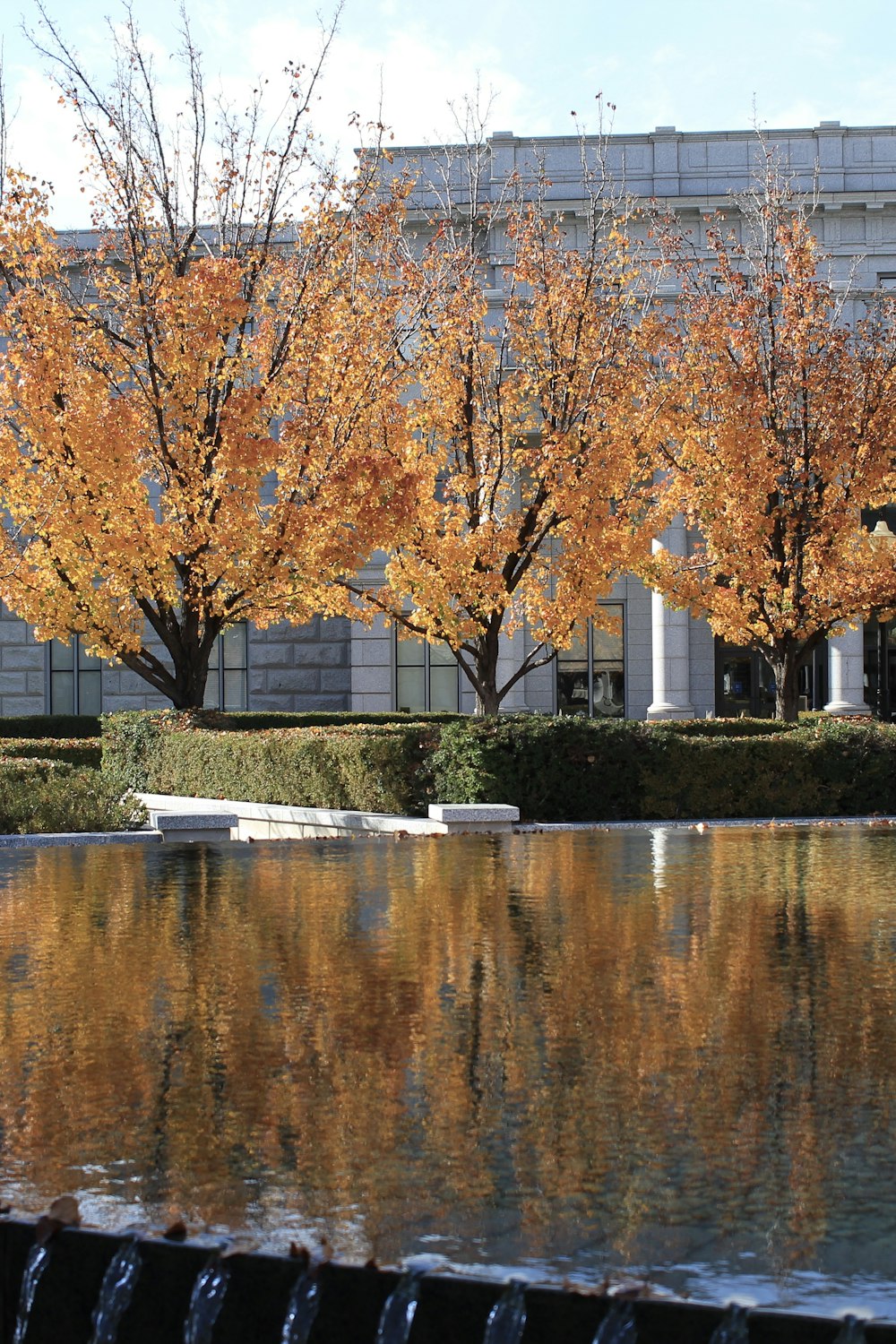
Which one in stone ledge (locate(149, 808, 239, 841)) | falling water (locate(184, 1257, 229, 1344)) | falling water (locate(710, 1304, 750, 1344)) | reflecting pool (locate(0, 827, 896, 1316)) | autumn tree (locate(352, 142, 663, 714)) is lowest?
falling water (locate(184, 1257, 229, 1344))

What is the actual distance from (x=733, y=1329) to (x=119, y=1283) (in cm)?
177

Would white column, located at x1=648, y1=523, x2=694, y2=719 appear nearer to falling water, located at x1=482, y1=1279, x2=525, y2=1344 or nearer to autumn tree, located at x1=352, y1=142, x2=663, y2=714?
autumn tree, located at x1=352, y1=142, x2=663, y2=714

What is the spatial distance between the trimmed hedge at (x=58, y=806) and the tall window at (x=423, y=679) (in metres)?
19.6

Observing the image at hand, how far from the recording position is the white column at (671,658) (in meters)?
36.2

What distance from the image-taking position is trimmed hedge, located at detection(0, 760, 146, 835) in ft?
54.8

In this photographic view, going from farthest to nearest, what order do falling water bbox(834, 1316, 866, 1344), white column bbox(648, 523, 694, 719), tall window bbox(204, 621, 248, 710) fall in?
tall window bbox(204, 621, 248, 710)
white column bbox(648, 523, 694, 719)
falling water bbox(834, 1316, 866, 1344)

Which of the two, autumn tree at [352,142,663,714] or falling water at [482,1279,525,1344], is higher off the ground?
autumn tree at [352,142,663,714]

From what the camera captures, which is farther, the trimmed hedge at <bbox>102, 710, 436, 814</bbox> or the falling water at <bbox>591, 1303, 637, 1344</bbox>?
the trimmed hedge at <bbox>102, 710, 436, 814</bbox>

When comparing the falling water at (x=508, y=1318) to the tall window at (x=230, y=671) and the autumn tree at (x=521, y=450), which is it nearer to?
the autumn tree at (x=521, y=450)

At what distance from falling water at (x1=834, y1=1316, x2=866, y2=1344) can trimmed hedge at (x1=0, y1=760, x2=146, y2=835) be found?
13.8 meters

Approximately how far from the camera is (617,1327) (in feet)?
12.7

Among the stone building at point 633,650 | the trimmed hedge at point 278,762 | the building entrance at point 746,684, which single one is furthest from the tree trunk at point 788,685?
the building entrance at point 746,684

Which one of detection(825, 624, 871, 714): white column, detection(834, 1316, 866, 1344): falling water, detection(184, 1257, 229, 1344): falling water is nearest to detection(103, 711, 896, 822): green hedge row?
detection(184, 1257, 229, 1344): falling water

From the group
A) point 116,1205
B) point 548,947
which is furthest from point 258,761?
point 116,1205
